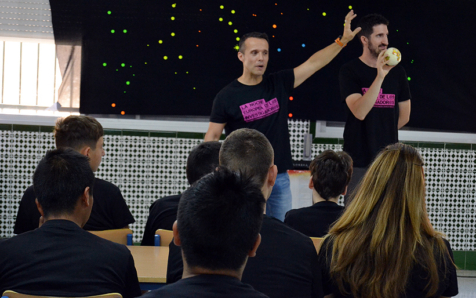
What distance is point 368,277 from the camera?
5.50ft

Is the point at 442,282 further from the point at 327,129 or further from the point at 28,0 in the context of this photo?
the point at 28,0

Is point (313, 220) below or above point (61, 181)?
below

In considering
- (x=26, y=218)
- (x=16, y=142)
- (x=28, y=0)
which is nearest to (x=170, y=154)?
(x=16, y=142)

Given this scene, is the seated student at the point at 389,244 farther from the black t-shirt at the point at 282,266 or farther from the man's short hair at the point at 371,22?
the man's short hair at the point at 371,22

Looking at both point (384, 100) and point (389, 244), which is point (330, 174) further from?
point (384, 100)

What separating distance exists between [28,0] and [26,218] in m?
2.65

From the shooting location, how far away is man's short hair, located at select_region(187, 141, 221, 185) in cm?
257

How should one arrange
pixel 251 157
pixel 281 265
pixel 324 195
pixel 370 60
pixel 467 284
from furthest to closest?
pixel 467 284, pixel 370 60, pixel 324 195, pixel 251 157, pixel 281 265

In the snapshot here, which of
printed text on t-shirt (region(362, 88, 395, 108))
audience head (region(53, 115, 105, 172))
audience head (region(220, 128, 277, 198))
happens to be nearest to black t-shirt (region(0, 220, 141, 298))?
audience head (region(220, 128, 277, 198))

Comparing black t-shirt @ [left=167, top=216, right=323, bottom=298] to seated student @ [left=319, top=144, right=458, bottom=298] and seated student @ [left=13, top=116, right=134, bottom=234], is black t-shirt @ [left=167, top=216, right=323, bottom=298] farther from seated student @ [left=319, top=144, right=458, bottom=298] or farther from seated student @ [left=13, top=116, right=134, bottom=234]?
seated student @ [left=13, top=116, right=134, bottom=234]

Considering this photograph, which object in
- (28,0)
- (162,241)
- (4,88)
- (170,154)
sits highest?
(28,0)

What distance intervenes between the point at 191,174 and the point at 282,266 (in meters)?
1.05

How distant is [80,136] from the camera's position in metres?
3.02

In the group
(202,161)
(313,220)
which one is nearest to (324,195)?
(313,220)
